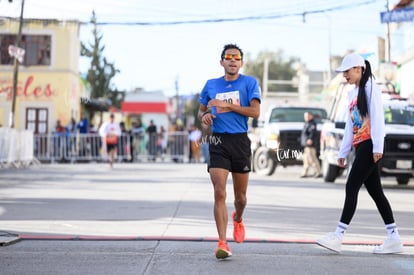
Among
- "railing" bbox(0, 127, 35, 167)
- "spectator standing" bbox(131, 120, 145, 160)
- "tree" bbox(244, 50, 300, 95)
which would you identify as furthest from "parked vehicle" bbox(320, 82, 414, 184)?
"tree" bbox(244, 50, 300, 95)

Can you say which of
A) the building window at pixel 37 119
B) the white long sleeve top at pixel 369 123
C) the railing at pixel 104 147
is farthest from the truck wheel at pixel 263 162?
the building window at pixel 37 119

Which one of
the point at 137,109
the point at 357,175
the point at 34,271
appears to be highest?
the point at 137,109

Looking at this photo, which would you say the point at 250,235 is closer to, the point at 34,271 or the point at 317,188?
the point at 34,271

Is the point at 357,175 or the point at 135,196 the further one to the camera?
the point at 135,196

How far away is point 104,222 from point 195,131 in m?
24.9

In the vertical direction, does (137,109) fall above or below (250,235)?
above

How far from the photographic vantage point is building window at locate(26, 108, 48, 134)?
38.4m

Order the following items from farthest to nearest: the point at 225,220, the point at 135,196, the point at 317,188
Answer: the point at 317,188 → the point at 135,196 → the point at 225,220

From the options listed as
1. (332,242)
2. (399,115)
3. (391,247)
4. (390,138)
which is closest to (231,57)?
(332,242)

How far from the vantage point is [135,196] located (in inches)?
564

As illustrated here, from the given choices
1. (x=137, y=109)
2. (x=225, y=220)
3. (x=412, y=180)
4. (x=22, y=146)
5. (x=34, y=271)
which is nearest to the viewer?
(x=34, y=271)

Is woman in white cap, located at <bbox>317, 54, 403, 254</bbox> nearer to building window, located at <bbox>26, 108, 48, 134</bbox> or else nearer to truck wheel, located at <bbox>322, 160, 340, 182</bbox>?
truck wheel, located at <bbox>322, 160, 340, 182</bbox>

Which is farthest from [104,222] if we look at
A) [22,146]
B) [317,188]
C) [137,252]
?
[22,146]

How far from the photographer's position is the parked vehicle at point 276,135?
71.4 ft
